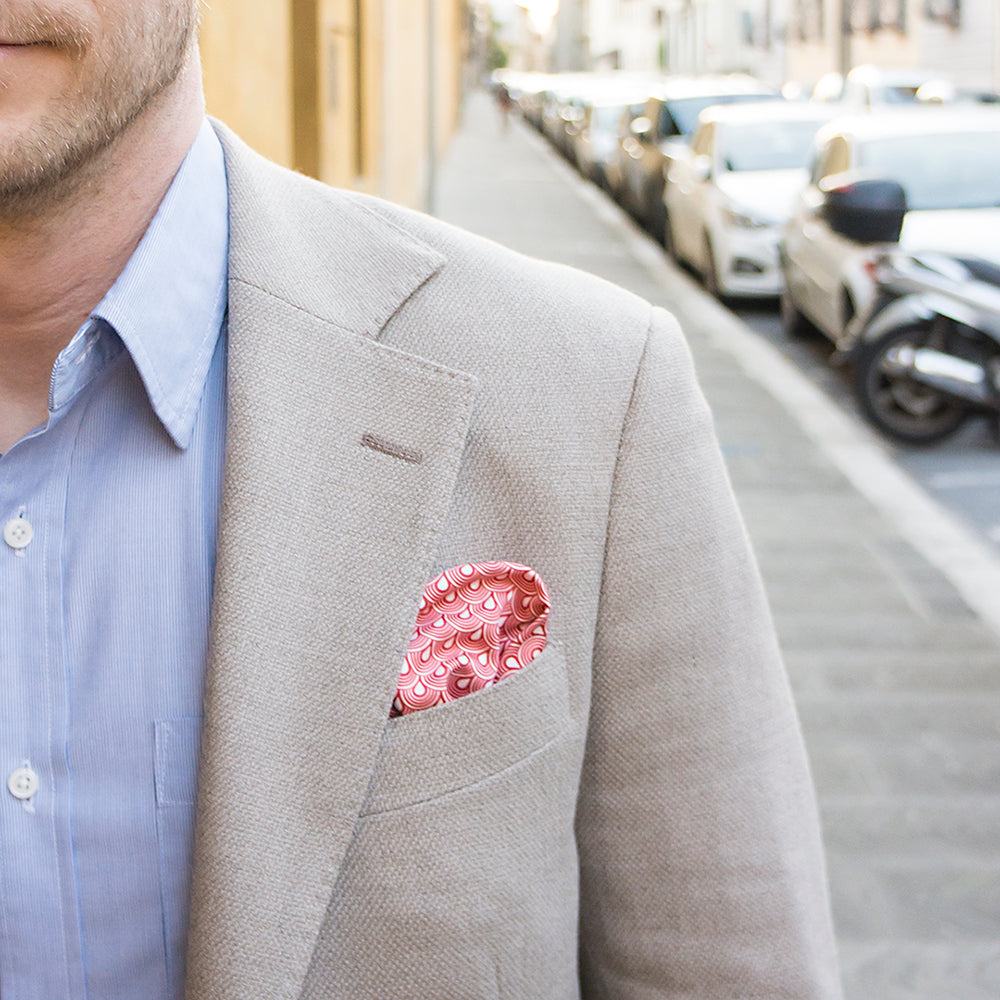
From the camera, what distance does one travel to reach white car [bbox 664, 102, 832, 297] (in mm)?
10555

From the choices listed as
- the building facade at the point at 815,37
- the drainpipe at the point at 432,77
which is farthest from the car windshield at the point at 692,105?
the building facade at the point at 815,37

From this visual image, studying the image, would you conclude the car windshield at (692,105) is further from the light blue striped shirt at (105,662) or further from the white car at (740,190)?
the light blue striped shirt at (105,662)

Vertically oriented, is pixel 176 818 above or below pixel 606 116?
above

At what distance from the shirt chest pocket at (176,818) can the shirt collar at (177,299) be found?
0.25 meters

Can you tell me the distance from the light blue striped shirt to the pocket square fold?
190mm

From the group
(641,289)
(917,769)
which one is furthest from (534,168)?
(917,769)

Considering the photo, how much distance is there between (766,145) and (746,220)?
159 centimetres

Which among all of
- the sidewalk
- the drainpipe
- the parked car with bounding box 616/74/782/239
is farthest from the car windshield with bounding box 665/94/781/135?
the sidewalk

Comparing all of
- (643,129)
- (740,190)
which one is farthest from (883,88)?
(740,190)

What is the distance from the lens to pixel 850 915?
327 centimetres

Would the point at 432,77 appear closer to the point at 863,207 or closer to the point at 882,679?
the point at 863,207

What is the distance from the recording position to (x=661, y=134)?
606 inches

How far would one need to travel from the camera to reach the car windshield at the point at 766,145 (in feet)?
38.0

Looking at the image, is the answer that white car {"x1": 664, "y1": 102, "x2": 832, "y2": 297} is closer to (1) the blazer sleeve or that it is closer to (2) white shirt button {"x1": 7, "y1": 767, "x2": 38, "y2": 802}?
(1) the blazer sleeve
